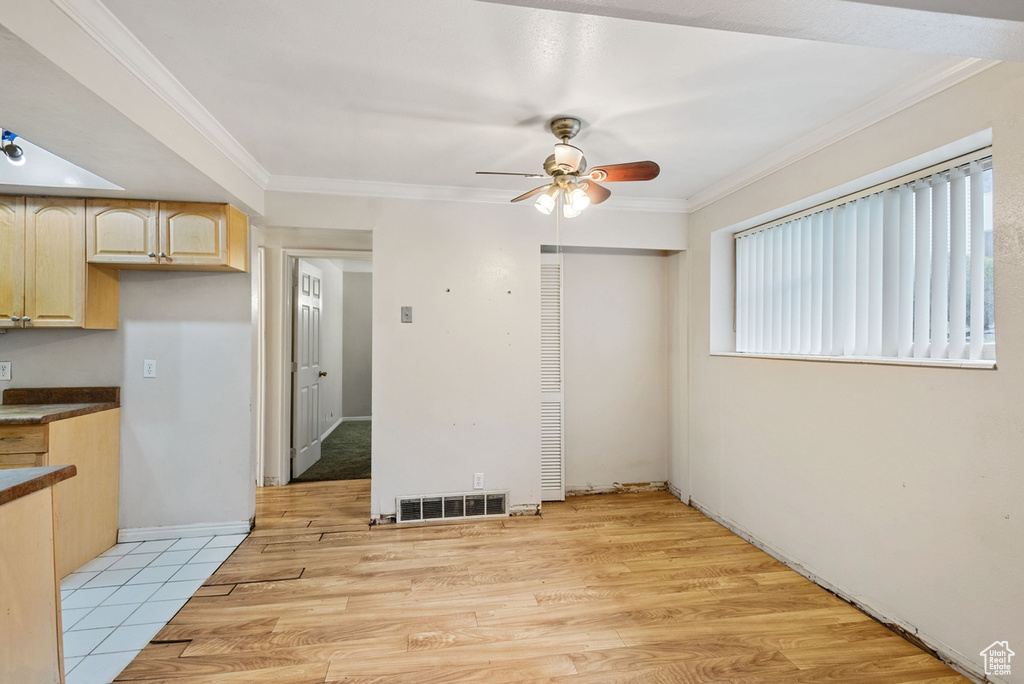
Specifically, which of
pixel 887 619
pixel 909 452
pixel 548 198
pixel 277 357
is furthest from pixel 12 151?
pixel 887 619

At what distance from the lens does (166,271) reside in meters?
3.01

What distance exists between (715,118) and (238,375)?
3270 millimetres

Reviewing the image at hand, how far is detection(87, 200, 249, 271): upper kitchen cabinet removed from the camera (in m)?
2.69

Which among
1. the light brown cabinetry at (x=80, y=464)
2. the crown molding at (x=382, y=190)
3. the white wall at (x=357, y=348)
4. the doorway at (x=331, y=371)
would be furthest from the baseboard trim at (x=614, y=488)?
the white wall at (x=357, y=348)

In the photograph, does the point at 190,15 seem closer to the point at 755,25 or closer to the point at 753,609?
the point at 755,25

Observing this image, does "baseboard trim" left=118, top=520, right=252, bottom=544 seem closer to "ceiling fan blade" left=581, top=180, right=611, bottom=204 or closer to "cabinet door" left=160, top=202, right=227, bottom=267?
"cabinet door" left=160, top=202, right=227, bottom=267

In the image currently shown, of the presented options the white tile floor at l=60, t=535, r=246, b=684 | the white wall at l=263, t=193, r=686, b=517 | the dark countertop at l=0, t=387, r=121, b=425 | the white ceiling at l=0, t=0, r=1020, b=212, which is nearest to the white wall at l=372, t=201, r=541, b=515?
the white wall at l=263, t=193, r=686, b=517

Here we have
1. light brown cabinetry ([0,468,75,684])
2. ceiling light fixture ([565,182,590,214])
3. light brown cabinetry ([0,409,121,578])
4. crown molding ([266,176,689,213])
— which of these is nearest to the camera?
light brown cabinetry ([0,468,75,684])

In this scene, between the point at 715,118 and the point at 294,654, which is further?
the point at 715,118

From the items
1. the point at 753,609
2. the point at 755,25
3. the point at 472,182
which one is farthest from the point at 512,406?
the point at 755,25

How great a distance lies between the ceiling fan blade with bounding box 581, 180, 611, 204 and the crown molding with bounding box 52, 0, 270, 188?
1851mm

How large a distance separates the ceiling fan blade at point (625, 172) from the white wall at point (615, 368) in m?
1.69

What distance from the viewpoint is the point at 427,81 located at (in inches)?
77.2

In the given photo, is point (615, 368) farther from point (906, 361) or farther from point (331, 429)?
point (331, 429)
